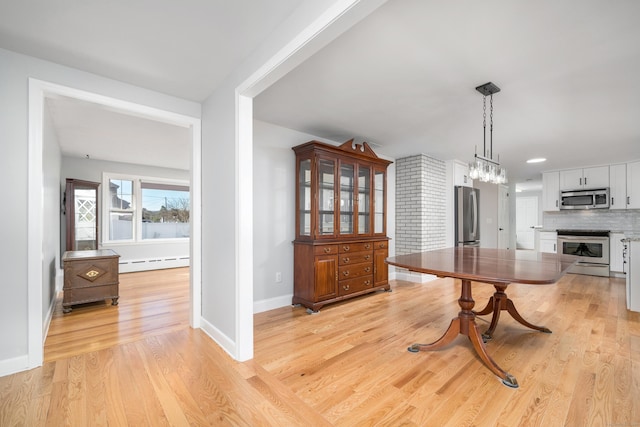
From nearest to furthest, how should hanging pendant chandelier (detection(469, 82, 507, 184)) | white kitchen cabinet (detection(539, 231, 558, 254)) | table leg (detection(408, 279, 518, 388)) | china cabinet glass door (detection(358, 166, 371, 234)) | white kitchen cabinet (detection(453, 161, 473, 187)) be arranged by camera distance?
table leg (detection(408, 279, 518, 388))
hanging pendant chandelier (detection(469, 82, 507, 184))
china cabinet glass door (detection(358, 166, 371, 234))
white kitchen cabinet (detection(453, 161, 473, 187))
white kitchen cabinet (detection(539, 231, 558, 254))

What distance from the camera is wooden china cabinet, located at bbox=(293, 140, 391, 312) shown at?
3.52 m

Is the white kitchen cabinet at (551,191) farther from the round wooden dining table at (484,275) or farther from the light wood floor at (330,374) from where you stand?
the round wooden dining table at (484,275)

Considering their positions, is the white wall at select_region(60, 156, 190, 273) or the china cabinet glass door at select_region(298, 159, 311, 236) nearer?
the china cabinet glass door at select_region(298, 159, 311, 236)

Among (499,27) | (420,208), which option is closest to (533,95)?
(499,27)

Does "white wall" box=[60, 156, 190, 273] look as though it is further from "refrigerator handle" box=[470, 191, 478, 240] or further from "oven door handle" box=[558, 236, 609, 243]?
"oven door handle" box=[558, 236, 609, 243]

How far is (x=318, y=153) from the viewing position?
3.56 m

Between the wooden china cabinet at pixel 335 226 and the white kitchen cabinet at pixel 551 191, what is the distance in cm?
489

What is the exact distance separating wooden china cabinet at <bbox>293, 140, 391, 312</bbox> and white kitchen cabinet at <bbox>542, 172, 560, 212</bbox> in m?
4.89

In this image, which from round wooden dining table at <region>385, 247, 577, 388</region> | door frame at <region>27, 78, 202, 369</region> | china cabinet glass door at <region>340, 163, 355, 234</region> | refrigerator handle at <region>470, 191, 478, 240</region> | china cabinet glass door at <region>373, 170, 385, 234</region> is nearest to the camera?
round wooden dining table at <region>385, 247, 577, 388</region>

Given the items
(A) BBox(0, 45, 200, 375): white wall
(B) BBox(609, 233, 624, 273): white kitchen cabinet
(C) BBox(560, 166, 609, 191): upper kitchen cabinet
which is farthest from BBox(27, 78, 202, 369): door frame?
(B) BBox(609, 233, 624, 273): white kitchen cabinet

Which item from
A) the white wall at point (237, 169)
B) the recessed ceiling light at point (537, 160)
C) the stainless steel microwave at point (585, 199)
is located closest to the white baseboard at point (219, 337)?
the white wall at point (237, 169)

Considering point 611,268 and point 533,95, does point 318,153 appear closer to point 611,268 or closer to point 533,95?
point 533,95

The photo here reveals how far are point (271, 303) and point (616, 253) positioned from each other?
673 cm

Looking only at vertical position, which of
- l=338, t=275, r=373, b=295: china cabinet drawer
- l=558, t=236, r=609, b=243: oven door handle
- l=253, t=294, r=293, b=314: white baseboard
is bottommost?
l=253, t=294, r=293, b=314: white baseboard
